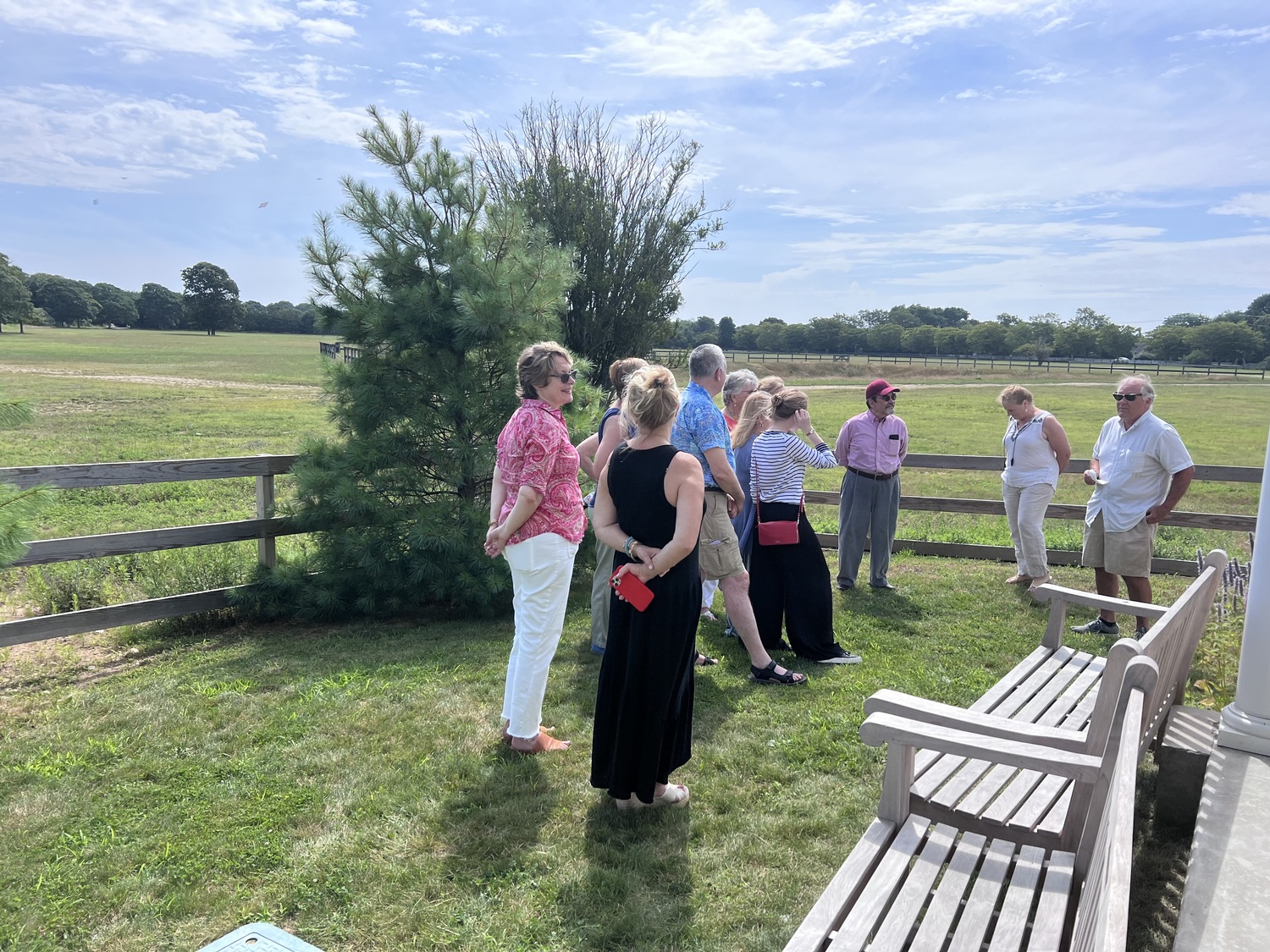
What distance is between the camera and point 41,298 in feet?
282

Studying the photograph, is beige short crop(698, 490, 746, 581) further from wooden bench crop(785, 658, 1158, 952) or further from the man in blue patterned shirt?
wooden bench crop(785, 658, 1158, 952)

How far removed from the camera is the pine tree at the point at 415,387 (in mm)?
6734

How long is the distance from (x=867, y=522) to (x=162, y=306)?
102611 mm

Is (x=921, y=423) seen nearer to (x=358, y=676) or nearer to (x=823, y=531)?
(x=823, y=531)

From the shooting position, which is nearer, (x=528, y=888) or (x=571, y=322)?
(x=528, y=888)

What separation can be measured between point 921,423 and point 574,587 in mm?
23089

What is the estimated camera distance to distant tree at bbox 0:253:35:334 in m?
72.8

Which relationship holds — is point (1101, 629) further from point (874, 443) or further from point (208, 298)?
point (208, 298)

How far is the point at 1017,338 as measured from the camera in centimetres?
9894

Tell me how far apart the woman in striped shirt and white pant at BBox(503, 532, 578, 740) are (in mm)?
2012

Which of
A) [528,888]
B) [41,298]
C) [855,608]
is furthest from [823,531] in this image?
[41,298]

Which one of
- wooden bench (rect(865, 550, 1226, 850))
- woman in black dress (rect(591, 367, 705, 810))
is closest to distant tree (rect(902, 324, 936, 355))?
wooden bench (rect(865, 550, 1226, 850))

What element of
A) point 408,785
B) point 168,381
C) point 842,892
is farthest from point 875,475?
point 168,381

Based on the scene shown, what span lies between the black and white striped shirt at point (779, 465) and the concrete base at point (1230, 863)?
283 centimetres
